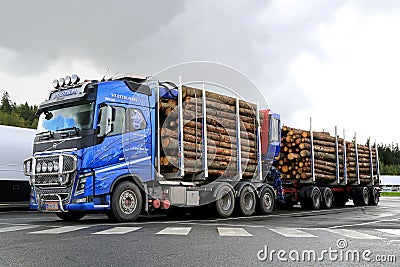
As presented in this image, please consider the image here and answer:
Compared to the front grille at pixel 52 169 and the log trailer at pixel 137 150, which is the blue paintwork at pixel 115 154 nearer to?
the log trailer at pixel 137 150

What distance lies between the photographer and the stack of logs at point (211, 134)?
14250 millimetres

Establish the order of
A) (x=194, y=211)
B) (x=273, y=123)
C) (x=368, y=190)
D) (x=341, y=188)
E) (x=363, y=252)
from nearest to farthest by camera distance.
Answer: (x=363, y=252), (x=194, y=211), (x=273, y=123), (x=341, y=188), (x=368, y=190)

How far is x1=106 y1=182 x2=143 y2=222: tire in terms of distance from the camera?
1282 cm

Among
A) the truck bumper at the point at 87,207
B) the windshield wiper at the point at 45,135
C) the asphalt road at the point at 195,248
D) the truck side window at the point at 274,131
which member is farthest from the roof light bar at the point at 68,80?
the truck side window at the point at 274,131

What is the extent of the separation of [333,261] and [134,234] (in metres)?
4.20

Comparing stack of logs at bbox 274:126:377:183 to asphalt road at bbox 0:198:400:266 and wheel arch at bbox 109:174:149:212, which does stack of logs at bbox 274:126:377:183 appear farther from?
asphalt road at bbox 0:198:400:266

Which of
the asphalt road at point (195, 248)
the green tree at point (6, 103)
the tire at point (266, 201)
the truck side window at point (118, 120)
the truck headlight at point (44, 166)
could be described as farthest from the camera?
the green tree at point (6, 103)

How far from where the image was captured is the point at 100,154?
1263cm

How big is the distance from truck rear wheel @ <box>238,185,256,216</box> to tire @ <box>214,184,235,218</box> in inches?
18.2

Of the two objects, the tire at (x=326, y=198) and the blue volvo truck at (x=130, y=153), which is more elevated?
the blue volvo truck at (x=130, y=153)

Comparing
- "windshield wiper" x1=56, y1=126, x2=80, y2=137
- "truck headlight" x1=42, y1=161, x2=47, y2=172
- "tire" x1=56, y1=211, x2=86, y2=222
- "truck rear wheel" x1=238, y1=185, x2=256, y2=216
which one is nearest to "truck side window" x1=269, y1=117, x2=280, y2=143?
"truck rear wheel" x1=238, y1=185, x2=256, y2=216

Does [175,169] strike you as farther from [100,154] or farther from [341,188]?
[341,188]

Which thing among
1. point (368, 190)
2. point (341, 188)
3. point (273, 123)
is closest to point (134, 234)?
point (273, 123)

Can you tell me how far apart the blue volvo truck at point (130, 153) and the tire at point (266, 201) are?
2.73ft
